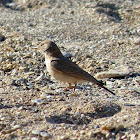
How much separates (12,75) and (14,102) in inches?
62.6

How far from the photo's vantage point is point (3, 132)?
4.77 meters

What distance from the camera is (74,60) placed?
812cm

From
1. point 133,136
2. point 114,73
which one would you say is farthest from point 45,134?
point 114,73

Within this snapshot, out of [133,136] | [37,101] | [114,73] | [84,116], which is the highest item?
[114,73]

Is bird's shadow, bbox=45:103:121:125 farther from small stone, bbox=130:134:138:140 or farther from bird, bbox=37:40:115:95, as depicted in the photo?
bird, bbox=37:40:115:95

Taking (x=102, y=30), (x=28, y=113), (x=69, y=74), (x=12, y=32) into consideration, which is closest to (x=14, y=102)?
(x=28, y=113)

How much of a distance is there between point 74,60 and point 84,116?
9.75 ft

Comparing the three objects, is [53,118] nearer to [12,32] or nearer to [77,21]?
[12,32]

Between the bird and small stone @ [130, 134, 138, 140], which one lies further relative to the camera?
the bird

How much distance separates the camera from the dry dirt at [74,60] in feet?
A: 16.2

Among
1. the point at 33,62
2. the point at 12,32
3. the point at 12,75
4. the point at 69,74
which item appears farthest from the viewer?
the point at 12,32

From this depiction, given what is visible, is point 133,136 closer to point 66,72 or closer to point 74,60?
point 66,72

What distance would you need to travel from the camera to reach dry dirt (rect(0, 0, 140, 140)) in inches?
194

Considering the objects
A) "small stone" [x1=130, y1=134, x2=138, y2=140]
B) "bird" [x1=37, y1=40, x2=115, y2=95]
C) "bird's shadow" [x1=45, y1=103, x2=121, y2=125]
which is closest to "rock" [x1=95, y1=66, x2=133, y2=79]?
"bird" [x1=37, y1=40, x2=115, y2=95]
